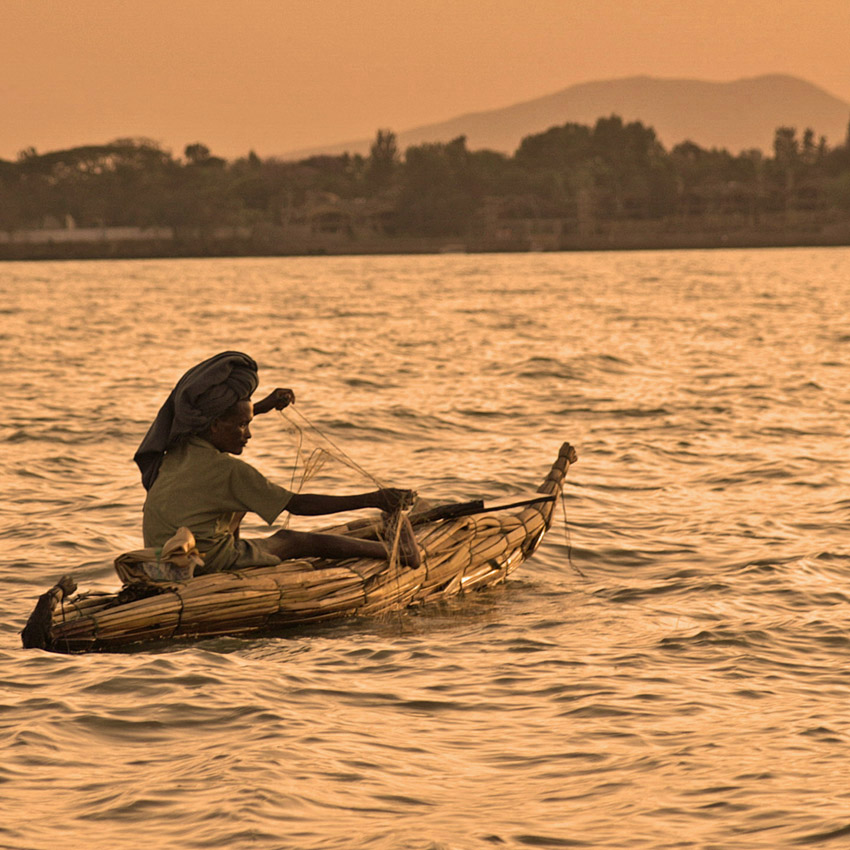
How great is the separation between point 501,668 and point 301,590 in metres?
1.32

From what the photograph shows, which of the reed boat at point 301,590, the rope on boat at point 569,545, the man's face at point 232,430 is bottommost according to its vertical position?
the rope on boat at point 569,545

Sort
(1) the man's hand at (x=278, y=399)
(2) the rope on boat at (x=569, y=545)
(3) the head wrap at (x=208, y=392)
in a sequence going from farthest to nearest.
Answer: (2) the rope on boat at (x=569, y=545) → (1) the man's hand at (x=278, y=399) → (3) the head wrap at (x=208, y=392)

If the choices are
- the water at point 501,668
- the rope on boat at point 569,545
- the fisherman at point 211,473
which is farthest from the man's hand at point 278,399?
the rope on boat at point 569,545

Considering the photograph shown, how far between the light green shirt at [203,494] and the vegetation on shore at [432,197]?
143m

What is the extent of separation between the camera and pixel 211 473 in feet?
24.8

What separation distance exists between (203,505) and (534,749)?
2.50 metres

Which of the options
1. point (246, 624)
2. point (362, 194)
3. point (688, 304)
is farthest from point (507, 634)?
point (362, 194)

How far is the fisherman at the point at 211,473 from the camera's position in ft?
24.6

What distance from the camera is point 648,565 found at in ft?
33.3

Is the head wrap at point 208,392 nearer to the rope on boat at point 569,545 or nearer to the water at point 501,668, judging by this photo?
the water at point 501,668

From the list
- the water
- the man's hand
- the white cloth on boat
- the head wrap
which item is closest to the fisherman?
the head wrap

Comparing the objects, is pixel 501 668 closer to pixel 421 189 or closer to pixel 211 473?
pixel 211 473

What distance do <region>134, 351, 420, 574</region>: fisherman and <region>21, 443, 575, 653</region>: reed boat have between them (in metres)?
0.24

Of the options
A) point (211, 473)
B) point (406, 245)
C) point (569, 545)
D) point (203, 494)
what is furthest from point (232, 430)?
point (406, 245)
